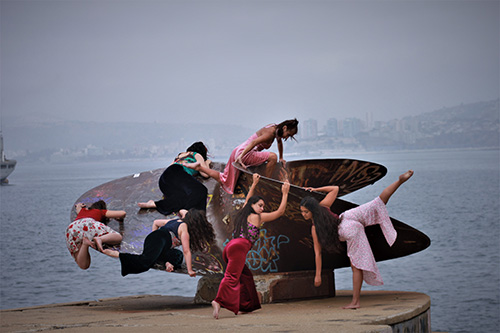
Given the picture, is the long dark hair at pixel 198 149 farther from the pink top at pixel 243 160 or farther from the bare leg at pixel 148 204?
the bare leg at pixel 148 204

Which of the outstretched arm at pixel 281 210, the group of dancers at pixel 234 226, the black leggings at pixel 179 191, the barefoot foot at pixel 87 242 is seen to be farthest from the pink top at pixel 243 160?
the barefoot foot at pixel 87 242

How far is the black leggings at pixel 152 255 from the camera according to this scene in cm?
825

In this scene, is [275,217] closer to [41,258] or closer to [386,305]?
[386,305]

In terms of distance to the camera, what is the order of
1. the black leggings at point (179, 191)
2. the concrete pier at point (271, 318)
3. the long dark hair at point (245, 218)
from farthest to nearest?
the black leggings at point (179, 191) → the long dark hair at point (245, 218) → the concrete pier at point (271, 318)

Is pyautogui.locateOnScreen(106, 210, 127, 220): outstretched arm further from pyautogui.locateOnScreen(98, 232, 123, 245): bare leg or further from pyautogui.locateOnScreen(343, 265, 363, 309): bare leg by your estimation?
pyautogui.locateOnScreen(343, 265, 363, 309): bare leg

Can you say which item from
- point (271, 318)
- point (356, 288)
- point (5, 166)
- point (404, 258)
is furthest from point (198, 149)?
point (5, 166)

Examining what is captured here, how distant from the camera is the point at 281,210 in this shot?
25.1 ft

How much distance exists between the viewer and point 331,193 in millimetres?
7848

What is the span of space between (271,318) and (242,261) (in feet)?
2.27

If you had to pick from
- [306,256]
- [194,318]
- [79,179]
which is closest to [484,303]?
[306,256]

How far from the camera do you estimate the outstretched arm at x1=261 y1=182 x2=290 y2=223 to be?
761 cm

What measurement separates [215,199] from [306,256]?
4.95 feet

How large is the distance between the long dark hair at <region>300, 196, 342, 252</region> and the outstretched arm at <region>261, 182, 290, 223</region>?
192mm

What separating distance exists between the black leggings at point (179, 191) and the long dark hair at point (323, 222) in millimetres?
1983
